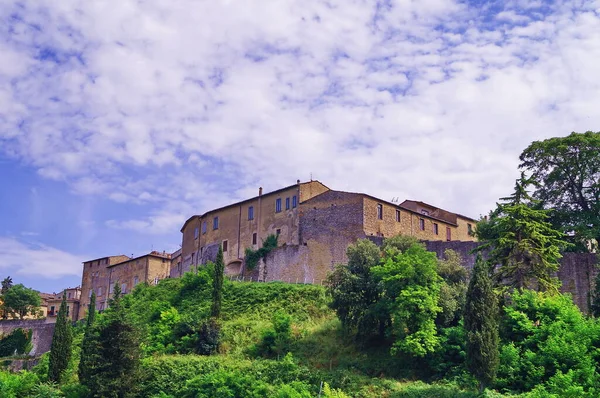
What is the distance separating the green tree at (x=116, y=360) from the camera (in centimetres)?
3684

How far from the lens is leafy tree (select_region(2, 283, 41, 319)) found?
8200cm

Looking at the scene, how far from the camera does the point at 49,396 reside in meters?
40.3

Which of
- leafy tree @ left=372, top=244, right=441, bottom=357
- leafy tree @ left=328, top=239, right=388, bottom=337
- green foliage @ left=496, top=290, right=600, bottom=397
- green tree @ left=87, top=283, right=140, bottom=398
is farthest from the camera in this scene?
leafy tree @ left=328, top=239, right=388, bottom=337

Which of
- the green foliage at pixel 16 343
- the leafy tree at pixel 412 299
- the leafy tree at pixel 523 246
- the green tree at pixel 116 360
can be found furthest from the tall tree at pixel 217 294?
the green foliage at pixel 16 343

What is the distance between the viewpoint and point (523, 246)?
125 ft

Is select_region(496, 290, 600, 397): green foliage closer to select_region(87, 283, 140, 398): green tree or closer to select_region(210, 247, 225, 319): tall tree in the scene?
select_region(210, 247, 225, 319): tall tree

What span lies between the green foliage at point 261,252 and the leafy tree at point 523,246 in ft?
77.8

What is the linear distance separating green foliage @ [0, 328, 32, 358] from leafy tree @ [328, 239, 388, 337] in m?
39.3

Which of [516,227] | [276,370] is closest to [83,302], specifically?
[276,370]

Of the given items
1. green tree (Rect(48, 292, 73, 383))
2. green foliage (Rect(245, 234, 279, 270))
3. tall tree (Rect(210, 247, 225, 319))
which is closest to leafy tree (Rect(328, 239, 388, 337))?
tall tree (Rect(210, 247, 225, 319))

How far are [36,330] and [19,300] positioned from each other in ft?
46.4

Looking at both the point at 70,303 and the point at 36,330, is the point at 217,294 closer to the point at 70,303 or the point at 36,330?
the point at 36,330

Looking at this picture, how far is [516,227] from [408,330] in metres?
8.14

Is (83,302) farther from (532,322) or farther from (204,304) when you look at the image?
(532,322)
